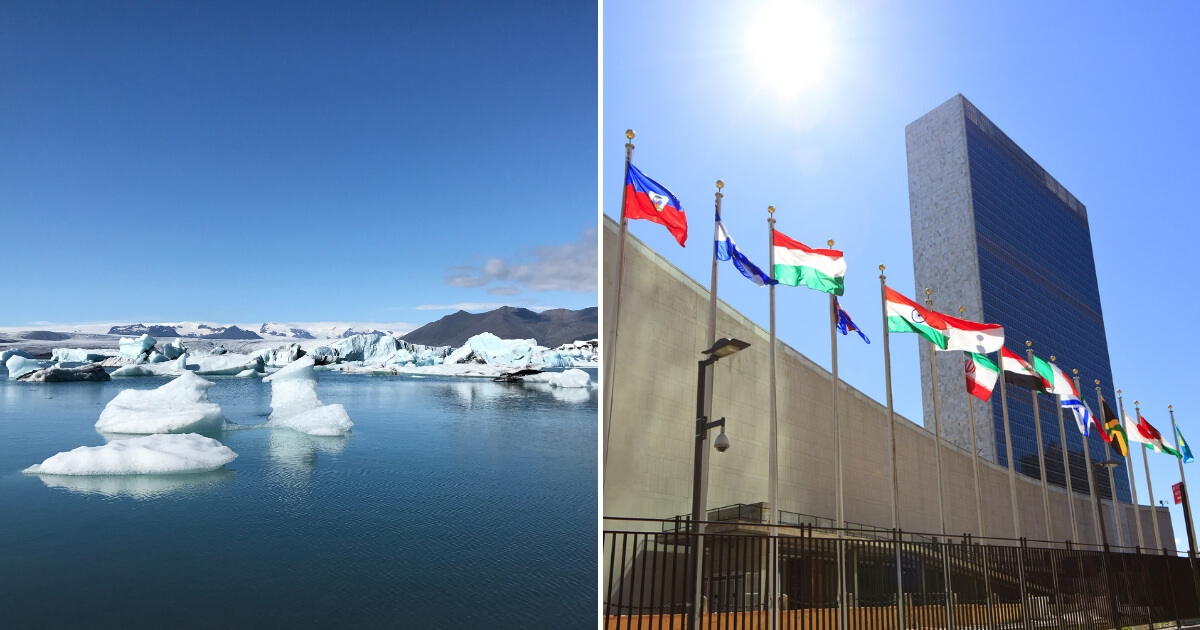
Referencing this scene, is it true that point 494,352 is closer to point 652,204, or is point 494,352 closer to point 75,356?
point 75,356

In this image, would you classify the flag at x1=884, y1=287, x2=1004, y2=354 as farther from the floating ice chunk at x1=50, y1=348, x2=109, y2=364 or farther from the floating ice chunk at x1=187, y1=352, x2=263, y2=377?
the floating ice chunk at x1=50, y1=348, x2=109, y2=364

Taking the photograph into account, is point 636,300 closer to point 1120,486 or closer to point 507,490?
point 507,490

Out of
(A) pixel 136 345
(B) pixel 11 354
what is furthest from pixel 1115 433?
(B) pixel 11 354

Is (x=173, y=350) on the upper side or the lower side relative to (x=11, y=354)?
upper

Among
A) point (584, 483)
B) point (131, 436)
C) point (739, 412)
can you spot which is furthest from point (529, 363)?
point (739, 412)

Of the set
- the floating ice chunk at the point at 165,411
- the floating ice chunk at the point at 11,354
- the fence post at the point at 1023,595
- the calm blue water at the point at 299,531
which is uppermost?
the floating ice chunk at the point at 11,354

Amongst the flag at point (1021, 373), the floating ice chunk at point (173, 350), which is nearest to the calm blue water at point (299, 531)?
the floating ice chunk at point (173, 350)

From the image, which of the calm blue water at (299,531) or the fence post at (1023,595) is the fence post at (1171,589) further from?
the calm blue water at (299,531)
